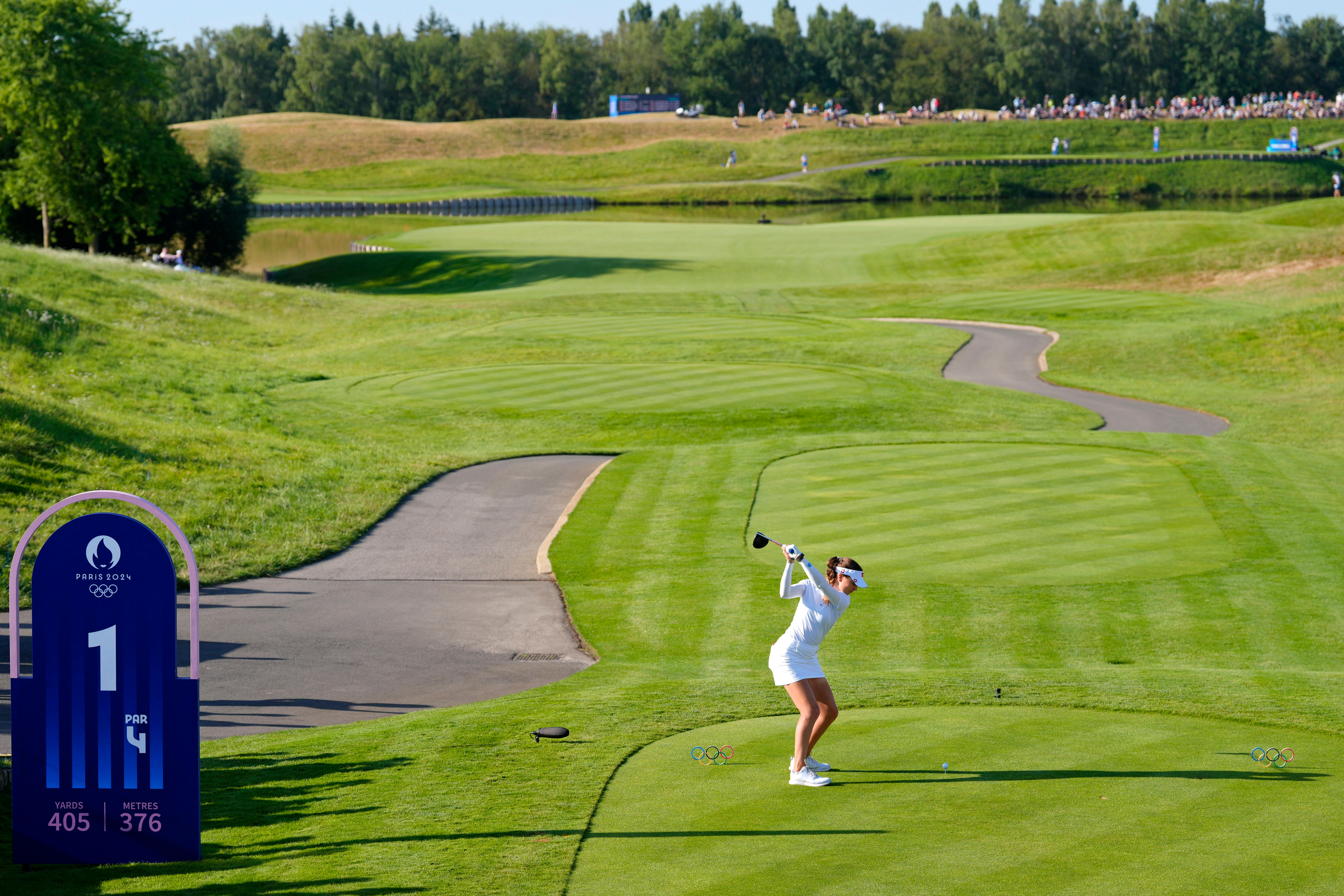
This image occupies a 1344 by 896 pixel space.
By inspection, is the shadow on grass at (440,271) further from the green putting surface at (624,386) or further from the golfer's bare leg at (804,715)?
the golfer's bare leg at (804,715)

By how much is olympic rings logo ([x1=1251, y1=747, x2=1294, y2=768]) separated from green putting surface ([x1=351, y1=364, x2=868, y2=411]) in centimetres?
2140

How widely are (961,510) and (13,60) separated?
57.2 meters

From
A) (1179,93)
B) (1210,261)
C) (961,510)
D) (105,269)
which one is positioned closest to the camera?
(961,510)

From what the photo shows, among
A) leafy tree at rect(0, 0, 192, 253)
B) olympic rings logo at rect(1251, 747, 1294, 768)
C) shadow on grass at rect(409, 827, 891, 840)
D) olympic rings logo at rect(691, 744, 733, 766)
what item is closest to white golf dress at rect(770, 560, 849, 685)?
olympic rings logo at rect(691, 744, 733, 766)

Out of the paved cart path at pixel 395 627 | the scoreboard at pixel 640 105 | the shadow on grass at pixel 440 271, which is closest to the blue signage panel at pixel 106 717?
the paved cart path at pixel 395 627

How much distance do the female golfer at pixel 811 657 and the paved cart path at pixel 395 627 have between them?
500 centimetres

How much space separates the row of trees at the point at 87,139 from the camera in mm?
61406

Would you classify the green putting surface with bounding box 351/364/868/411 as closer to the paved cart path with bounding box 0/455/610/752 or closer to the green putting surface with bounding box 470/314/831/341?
the green putting surface with bounding box 470/314/831/341

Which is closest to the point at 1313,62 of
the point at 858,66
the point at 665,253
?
the point at 858,66

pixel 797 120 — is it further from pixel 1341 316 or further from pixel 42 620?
pixel 42 620

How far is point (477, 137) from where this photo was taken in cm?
15138

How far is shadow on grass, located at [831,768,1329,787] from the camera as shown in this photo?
10.1 m

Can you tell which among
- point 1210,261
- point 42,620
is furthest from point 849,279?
point 42,620

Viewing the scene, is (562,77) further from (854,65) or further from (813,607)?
(813,607)
